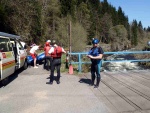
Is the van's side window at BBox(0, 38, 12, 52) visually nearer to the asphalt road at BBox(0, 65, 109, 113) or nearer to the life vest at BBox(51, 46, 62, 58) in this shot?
the asphalt road at BBox(0, 65, 109, 113)

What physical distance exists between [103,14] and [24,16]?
7096 cm

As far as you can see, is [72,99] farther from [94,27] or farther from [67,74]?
[94,27]

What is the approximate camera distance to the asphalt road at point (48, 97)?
20.3 ft

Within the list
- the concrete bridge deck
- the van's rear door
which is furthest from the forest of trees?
the concrete bridge deck

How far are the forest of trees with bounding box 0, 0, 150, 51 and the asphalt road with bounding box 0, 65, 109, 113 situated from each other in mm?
8659

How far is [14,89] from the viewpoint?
847 cm

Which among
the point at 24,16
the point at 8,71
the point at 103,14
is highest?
the point at 103,14

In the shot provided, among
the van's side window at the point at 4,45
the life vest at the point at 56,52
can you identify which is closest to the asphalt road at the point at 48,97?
A: the life vest at the point at 56,52

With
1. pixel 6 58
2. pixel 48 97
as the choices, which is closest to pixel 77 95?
pixel 48 97

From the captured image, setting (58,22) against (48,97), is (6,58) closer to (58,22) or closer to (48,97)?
(48,97)

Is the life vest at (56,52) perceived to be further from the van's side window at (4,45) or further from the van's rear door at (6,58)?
the van's side window at (4,45)

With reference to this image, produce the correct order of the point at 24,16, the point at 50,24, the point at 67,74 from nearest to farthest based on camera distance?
the point at 67,74, the point at 24,16, the point at 50,24

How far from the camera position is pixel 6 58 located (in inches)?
347

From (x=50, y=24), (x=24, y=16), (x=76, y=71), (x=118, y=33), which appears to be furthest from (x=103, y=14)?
(x=76, y=71)
